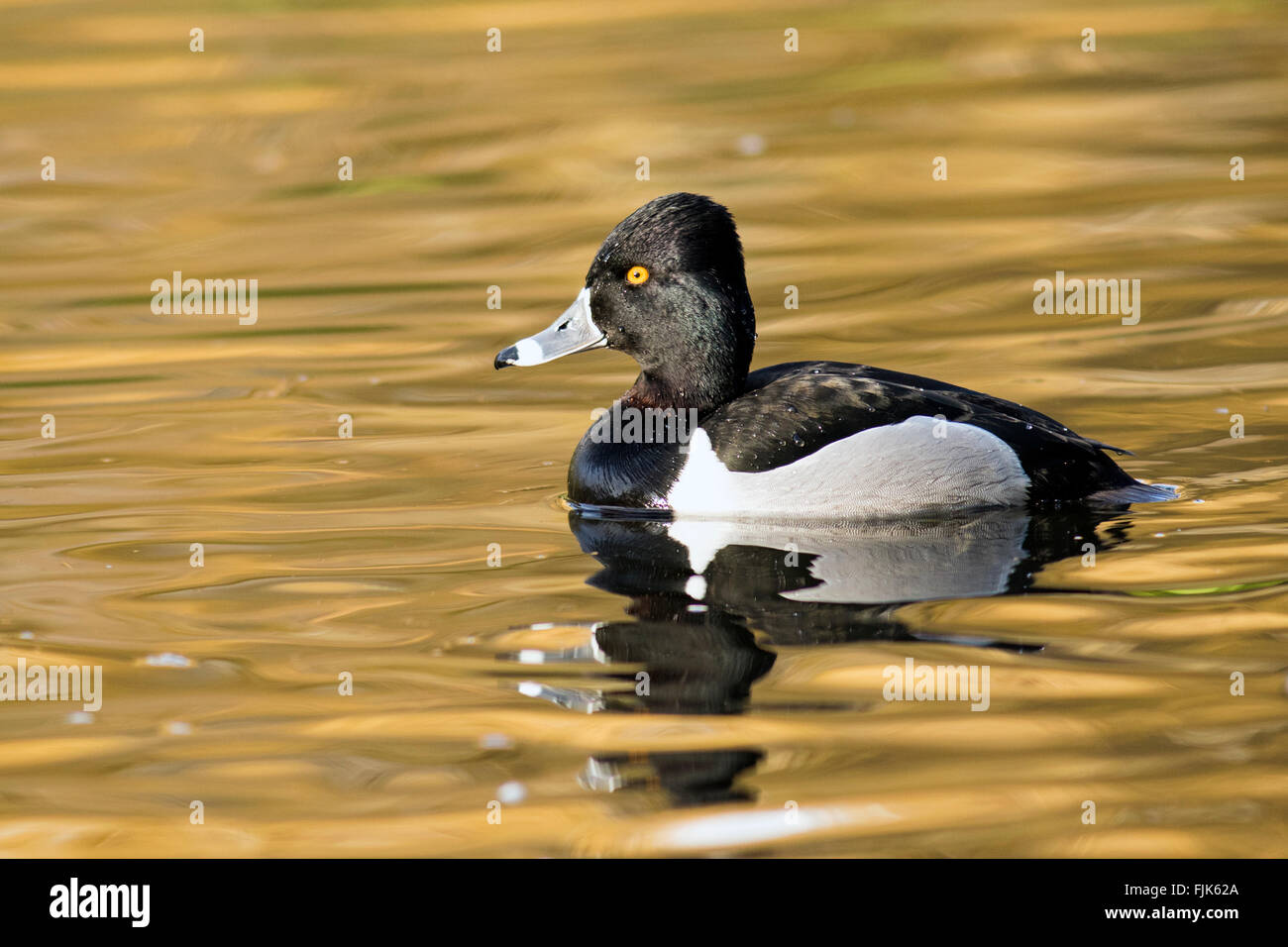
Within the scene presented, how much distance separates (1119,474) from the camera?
24.5 ft

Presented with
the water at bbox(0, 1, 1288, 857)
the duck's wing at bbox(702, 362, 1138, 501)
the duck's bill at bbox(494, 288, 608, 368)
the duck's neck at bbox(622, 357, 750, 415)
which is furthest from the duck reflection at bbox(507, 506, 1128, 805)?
the duck's bill at bbox(494, 288, 608, 368)

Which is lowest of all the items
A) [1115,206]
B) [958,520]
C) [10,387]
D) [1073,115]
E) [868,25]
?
[958,520]

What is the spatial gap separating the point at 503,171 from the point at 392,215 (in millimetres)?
1258

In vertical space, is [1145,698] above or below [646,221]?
below

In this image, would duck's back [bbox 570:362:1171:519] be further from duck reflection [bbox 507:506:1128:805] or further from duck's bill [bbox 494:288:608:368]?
duck's bill [bbox 494:288:608:368]

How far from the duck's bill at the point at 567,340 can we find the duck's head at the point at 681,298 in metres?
0.09

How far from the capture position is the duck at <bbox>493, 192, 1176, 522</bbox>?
7.20 m

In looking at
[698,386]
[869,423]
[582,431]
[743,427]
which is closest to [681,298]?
[698,386]

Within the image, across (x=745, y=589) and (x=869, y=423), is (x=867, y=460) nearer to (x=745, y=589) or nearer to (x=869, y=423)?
(x=869, y=423)

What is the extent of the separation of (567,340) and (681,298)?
2.07 feet

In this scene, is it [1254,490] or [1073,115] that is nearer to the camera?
[1254,490]

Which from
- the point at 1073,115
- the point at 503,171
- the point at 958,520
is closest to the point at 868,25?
the point at 1073,115

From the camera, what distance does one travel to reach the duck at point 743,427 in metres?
7.20

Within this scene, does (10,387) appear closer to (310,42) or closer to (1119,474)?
(1119,474)
